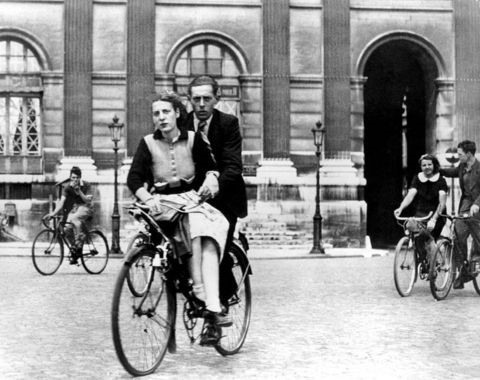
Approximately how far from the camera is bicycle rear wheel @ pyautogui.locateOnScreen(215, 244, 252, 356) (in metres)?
7.27

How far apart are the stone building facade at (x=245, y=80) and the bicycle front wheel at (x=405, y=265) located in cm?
1595

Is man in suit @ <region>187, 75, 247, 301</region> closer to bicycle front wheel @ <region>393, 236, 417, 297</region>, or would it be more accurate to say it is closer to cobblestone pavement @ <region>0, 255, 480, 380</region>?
cobblestone pavement @ <region>0, 255, 480, 380</region>

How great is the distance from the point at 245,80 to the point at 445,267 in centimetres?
1800

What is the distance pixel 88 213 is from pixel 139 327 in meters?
9.90

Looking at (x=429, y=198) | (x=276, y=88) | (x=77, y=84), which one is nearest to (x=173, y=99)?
(x=429, y=198)

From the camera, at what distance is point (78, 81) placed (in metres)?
28.7

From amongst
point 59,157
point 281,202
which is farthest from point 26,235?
point 281,202

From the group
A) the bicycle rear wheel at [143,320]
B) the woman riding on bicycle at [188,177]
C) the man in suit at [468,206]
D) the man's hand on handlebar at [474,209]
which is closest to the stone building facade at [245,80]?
the man in suit at [468,206]

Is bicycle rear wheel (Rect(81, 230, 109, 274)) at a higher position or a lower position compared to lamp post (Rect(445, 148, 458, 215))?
lower

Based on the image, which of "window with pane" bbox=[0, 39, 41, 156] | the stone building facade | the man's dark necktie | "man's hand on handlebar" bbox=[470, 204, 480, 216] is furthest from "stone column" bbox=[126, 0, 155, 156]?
the man's dark necktie

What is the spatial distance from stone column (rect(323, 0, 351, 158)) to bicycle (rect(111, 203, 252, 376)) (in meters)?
22.7

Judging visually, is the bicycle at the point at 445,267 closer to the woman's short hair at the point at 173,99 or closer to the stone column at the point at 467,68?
the woman's short hair at the point at 173,99

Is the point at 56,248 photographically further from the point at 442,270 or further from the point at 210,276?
the point at 210,276

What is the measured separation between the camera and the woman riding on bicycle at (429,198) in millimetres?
12133
